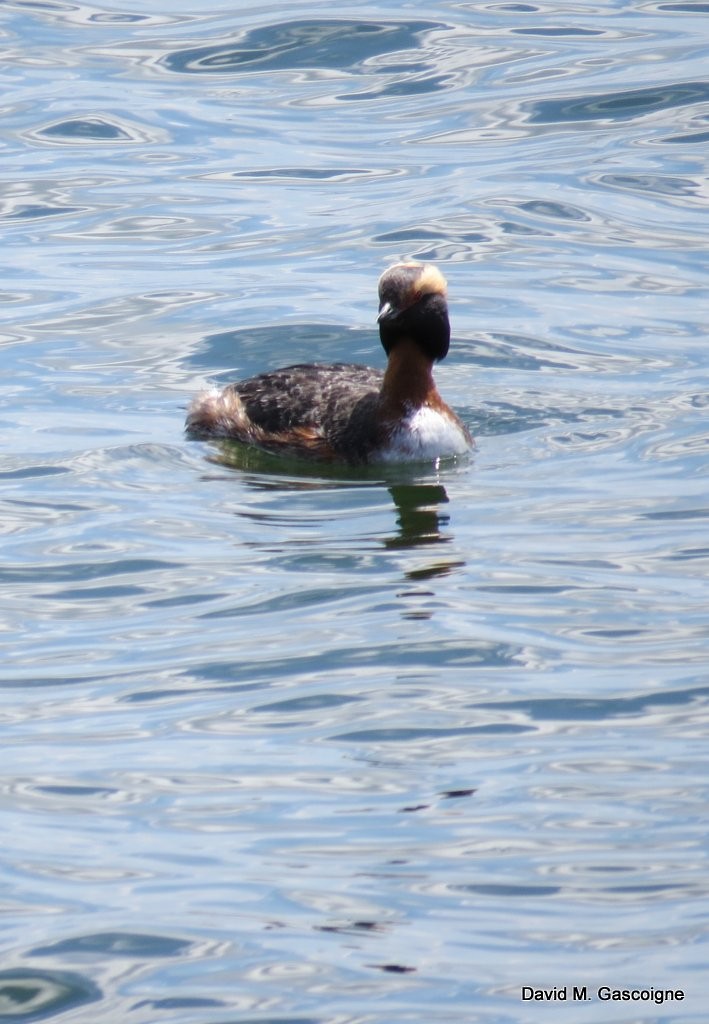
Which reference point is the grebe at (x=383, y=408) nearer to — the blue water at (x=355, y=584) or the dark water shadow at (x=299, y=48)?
the blue water at (x=355, y=584)

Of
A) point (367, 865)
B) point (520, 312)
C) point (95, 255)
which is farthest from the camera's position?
point (95, 255)

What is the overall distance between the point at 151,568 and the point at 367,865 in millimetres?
4130

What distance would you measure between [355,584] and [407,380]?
332cm

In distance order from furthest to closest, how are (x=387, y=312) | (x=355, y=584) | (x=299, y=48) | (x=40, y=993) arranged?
(x=299, y=48) → (x=387, y=312) → (x=355, y=584) → (x=40, y=993)

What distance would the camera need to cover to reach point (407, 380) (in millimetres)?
14195

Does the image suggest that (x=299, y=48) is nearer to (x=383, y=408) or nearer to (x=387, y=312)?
(x=387, y=312)

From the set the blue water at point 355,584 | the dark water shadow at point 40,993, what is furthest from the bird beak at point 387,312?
the dark water shadow at point 40,993

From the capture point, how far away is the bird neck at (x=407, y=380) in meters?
14.1

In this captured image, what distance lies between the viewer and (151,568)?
11.6 meters

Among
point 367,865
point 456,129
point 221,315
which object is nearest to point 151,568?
point 367,865

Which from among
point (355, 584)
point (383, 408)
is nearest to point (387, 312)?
point (383, 408)

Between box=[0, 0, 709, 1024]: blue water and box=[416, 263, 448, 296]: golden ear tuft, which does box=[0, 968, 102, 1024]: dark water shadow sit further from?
box=[416, 263, 448, 296]: golden ear tuft

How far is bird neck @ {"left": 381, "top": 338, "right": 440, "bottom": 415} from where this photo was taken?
554 inches

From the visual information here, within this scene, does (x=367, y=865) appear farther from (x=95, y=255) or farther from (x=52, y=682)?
(x=95, y=255)
